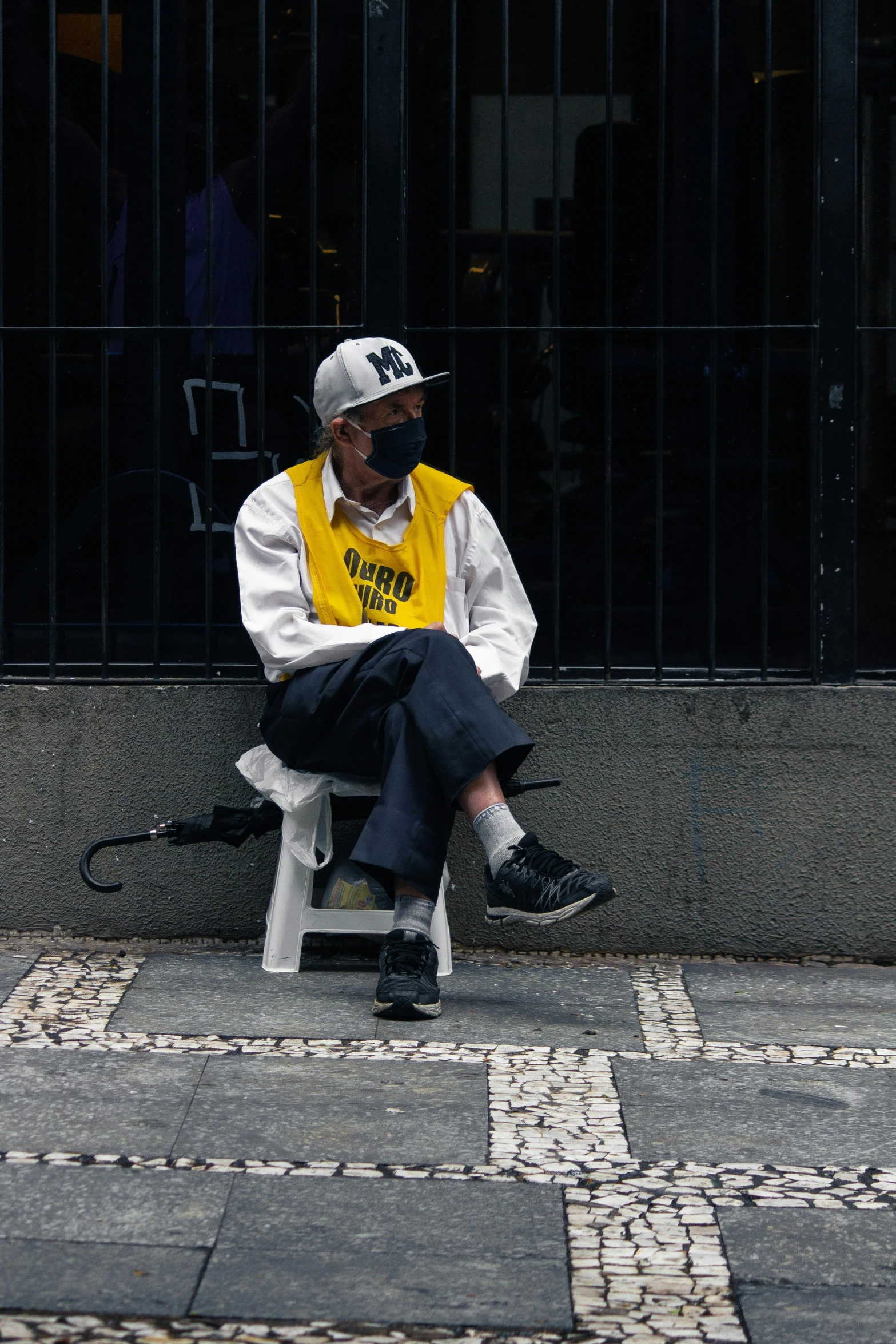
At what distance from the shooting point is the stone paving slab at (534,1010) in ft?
12.5

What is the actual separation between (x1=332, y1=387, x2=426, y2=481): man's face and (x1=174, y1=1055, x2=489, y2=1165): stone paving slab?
1.57 m

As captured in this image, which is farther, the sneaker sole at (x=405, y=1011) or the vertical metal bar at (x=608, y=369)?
the vertical metal bar at (x=608, y=369)

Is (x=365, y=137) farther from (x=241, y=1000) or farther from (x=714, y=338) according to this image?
(x=241, y=1000)

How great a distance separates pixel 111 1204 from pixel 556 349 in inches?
110

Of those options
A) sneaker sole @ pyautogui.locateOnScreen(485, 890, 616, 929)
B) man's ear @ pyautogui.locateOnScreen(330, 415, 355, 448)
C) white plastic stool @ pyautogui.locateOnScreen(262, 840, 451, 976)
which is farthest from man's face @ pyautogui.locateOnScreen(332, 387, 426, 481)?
sneaker sole @ pyautogui.locateOnScreen(485, 890, 616, 929)

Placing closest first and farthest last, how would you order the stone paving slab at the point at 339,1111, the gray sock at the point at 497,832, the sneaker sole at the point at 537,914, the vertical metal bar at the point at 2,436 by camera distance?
the stone paving slab at the point at 339,1111, the sneaker sole at the point at 537,914, the gray sock at the point at 497,832, the vertical metal bar at the point at 2,436

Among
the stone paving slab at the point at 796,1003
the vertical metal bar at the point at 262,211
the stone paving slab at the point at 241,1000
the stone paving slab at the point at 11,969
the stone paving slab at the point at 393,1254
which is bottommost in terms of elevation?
the stone paving slab at the point at 393,1254

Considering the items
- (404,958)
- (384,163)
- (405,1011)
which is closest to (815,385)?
(384,163)

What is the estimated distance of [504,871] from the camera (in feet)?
12.8

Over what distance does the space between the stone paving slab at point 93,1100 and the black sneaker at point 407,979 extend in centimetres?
50

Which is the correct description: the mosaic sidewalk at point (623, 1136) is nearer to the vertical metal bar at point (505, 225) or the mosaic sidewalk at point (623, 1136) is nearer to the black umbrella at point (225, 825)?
the black umbrella at point (225, 825)

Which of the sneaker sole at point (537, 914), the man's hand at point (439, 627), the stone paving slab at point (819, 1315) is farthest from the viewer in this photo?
the man's hand at point (439, 627)

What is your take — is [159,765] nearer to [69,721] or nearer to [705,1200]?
[69,721]

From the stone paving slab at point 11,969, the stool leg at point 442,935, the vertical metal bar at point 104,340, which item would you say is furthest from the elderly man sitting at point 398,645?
the stone paving slab at point 11,969
